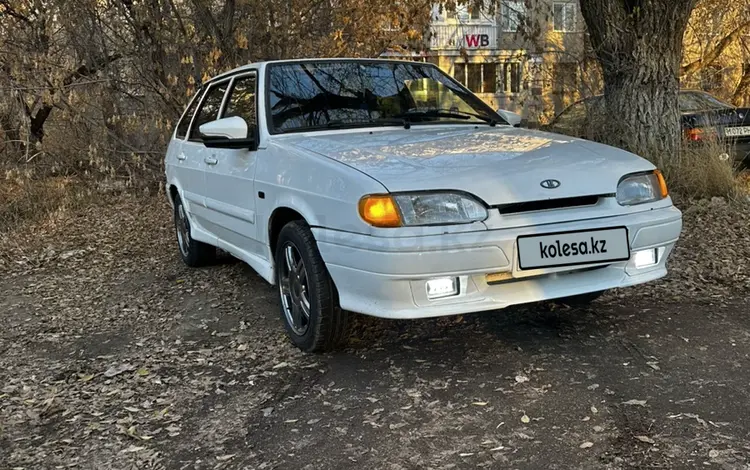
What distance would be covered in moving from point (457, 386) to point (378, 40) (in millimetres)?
7572

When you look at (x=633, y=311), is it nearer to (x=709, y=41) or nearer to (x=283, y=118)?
(x=283, y=118)

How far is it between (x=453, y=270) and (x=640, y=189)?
116 centimetres

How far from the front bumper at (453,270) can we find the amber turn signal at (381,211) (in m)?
0.07

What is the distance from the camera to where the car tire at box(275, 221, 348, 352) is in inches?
134

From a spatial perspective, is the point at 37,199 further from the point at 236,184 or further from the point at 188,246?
the point at 236,184

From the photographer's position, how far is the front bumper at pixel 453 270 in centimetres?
296

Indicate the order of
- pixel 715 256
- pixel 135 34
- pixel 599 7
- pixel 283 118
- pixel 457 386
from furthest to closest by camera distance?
pixel 135 34 → pixel 599 7 → pixel 715 256 → pixel 283 118 → pixel 457 386

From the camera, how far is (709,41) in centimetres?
1653

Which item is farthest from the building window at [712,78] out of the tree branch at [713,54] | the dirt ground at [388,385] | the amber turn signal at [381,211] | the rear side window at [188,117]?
the amber turn signal at [381,211]

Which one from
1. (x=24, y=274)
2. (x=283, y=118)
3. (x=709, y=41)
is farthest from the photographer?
(x=709, y=41)

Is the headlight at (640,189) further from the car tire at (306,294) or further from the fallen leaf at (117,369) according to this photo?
the fallen leaf at (117,369)

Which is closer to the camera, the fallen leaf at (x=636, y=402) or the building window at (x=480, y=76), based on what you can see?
the fallen leaf at (x=636, y=402)

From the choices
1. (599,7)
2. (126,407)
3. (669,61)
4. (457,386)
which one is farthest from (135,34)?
(457,386)

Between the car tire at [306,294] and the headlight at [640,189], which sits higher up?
the headlight at [640,189]
